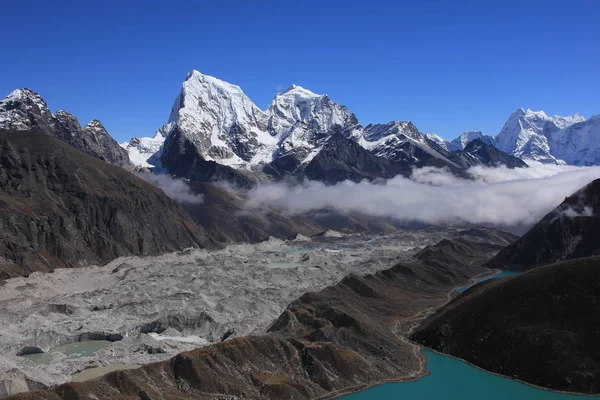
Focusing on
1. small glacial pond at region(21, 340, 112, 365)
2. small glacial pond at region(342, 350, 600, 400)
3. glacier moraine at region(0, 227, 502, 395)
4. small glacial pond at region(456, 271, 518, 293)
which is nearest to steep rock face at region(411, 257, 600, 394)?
small glacial pond at region(342, 350, 600, 400)

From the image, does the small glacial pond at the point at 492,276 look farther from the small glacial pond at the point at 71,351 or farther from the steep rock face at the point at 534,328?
the small glacial pond at the point at 71,351

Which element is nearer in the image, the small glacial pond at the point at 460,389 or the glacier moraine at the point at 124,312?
the small glacial pond at the point at 460,389

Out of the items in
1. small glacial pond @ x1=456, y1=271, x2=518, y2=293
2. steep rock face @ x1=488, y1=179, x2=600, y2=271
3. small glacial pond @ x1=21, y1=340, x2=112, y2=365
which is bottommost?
small glacial pond @ x1=21, y1=340, x2=112, y2=365

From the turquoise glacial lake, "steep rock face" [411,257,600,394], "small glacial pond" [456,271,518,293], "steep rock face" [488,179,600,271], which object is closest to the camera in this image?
the turquoise glacial lake

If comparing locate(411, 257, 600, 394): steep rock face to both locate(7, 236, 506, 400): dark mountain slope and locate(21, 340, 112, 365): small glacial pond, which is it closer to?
locate(7, 236, 506, 400): dark mountain slope

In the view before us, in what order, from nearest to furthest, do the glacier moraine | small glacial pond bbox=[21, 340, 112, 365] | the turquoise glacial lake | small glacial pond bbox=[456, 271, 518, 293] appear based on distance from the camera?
the turquoise glacial lake
the glacier moraine
small glacial pond bbox=[21, 340, 112, 365]
small glacial pond bbox=[456, 271, 518, 293]

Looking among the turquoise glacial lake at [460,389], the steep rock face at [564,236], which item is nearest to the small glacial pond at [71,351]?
the turquoise glacial lake at [460,389]
